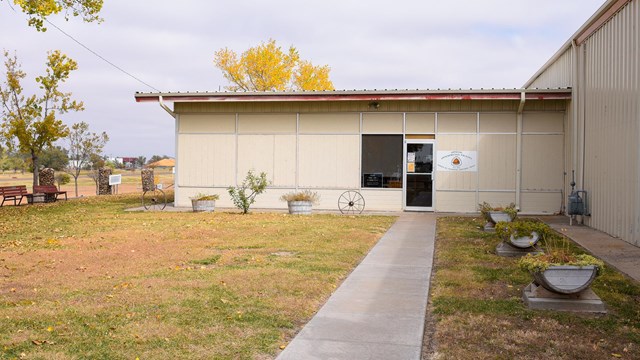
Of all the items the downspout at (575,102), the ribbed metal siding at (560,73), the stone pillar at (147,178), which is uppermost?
the ribbed metal siding at (560,73)

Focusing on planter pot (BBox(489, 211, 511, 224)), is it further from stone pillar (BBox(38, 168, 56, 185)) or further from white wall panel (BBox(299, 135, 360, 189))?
stone pillar (BBox(38, 168, 56, 185))

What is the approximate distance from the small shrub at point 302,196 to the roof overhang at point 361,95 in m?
2.89

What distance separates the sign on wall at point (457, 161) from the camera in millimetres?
19156

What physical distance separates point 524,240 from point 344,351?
19.1 ft

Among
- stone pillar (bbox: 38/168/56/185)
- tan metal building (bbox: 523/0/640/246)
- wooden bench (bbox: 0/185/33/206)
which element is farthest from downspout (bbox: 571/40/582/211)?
stone pillar (bbox: 38/168/56/185)

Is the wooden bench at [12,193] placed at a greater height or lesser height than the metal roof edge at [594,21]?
lesser

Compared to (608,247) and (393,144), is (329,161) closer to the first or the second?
(393,144)

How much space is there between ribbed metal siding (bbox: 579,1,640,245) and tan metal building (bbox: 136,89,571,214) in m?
3.51

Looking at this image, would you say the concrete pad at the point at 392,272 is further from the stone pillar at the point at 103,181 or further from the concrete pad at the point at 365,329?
the stone pillar at the point at 103,181

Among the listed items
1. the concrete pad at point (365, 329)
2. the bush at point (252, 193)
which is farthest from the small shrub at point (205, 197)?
the concrete pad at point (365, 329)

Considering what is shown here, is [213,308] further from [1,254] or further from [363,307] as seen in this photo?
[1,254]

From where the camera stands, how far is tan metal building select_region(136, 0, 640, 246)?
18.7 m

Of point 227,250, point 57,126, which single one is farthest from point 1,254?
point 57,126

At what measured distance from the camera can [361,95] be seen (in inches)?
744
